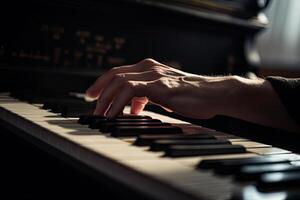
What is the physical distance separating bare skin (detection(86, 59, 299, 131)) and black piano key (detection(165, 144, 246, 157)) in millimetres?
177

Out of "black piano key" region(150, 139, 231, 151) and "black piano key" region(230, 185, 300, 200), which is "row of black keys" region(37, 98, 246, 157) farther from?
"black piano key" region(230, 185, 300, 200)

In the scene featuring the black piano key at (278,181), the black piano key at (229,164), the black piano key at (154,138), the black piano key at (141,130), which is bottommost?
the black piano key at (141,130)

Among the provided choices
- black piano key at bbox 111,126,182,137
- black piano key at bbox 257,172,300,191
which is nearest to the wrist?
black piano key at bbox 111,126,182,137

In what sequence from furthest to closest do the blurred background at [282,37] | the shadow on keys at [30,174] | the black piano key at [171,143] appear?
1. the blurred background at [282,37]
2. the shadow on keys at [30,174]
3. the black piano key at [171,143]

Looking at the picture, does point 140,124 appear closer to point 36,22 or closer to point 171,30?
point 36,22

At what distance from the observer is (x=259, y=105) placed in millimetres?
964

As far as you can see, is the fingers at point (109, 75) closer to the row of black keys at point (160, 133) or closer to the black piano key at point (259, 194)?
the row of black keys at point (160, 133)

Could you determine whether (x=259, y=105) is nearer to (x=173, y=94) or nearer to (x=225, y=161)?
(x=173, y=94)

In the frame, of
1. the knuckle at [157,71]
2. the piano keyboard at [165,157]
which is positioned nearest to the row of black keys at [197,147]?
the piano keyboard at [165,157]

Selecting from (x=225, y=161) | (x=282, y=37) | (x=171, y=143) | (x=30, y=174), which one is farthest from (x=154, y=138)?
(x=282, y=37)

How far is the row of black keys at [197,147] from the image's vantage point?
0.55m

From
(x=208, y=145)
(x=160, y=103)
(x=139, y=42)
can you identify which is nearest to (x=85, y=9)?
(x=139, y=42)

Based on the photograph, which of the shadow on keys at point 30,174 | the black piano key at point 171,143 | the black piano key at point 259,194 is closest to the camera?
the black piano key at point 259,194

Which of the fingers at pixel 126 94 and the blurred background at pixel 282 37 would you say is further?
the blurred background at pixel 282 37
